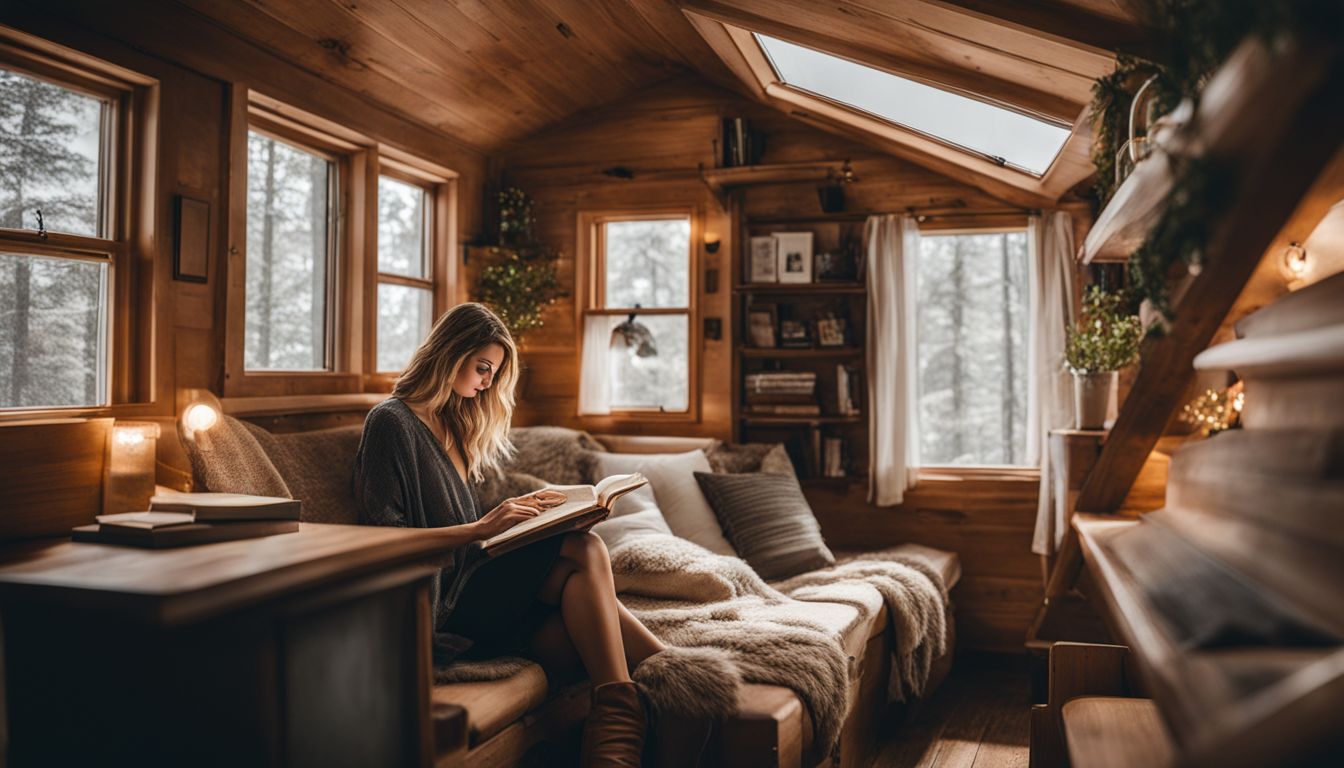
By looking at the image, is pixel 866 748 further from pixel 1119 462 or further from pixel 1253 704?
pixel 1253 704

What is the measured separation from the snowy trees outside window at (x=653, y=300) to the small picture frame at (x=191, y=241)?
Result: 2.07m

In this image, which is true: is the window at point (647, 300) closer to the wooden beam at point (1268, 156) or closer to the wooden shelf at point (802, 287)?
the wooden shelf at point (802, 287)

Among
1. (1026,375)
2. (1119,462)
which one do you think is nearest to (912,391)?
(1026,375)

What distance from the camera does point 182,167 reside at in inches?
121

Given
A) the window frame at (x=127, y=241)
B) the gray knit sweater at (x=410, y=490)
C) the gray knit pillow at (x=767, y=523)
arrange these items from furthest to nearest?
the gray knit pillow at (x=767, y=523) → the window frame at (x=127, y=241) → the gray knit sweater at (x=410, y=490)

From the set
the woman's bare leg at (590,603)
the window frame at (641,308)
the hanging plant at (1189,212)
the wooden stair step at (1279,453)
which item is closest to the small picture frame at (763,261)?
the window frame at (641,308)

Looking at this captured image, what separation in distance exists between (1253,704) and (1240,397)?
1.28 metres

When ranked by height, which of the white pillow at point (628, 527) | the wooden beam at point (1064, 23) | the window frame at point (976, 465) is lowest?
the white pillow at point (628, 527)

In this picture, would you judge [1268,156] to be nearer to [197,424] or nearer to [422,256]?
[197,424]

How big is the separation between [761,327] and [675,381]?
521 millimetres

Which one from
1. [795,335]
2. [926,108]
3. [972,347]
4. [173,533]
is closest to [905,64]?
[926,108]

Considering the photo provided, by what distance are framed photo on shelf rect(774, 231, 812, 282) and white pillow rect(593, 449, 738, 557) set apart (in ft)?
3.31

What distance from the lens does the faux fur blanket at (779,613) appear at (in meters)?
2.47

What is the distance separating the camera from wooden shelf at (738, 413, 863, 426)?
4449mm
